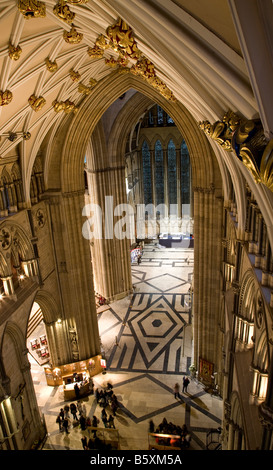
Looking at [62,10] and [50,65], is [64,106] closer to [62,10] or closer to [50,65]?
[50,65]

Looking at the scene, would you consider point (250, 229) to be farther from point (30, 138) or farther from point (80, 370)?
point (80, 370)

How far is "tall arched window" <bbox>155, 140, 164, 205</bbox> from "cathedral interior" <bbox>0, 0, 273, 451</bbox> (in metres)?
9.25

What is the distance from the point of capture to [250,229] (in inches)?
295

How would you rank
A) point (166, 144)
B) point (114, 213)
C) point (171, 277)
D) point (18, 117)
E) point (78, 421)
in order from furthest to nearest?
point (166, 144), point (171, 277), point (114, 213), point (78, 421), point (18, 117)

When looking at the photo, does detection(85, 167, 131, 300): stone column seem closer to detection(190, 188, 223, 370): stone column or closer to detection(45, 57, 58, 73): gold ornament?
detection(190, 188, 223, 370): stone column

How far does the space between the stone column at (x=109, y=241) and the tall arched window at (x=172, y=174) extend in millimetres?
9929

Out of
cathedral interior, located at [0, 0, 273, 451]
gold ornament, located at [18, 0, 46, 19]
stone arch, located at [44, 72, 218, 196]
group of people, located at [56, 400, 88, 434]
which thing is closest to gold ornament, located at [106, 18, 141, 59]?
cathedral interior, located at [0, 0, 273, 451]

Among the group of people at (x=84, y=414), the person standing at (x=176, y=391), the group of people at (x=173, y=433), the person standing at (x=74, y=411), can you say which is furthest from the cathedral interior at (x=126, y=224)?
the person standing at (x=74, y=411)

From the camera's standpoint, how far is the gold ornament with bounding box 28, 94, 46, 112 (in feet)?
32.4

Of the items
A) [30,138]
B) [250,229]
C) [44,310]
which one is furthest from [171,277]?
[250,229]

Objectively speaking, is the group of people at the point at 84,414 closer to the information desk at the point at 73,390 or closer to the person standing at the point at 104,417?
the person standing at the point at 104,417

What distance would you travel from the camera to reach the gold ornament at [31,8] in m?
5.71

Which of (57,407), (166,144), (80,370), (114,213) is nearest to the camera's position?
(57,407)

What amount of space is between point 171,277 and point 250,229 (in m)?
17.1
